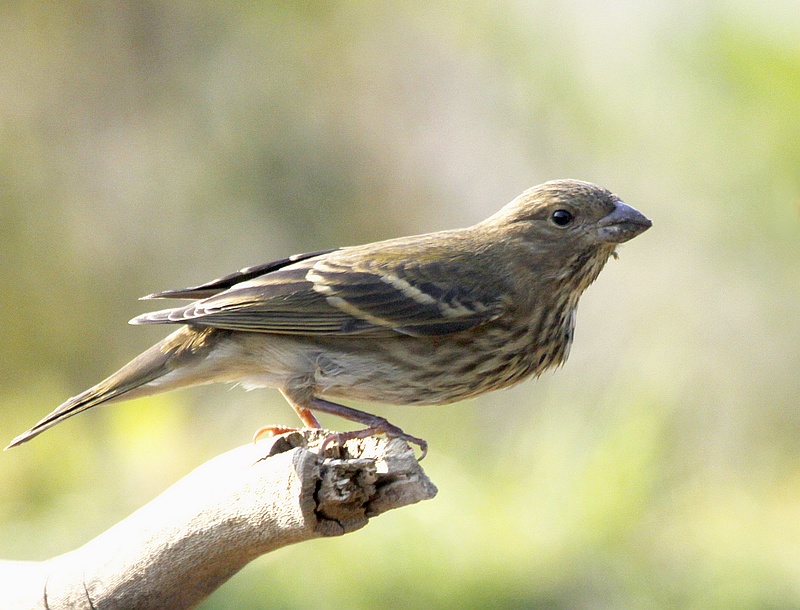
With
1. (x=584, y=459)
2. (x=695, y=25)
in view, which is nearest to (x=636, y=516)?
(x=584, y=459)

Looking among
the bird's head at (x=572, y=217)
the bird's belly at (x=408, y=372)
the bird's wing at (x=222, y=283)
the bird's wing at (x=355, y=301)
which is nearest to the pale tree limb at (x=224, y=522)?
the bird's belly at (x=408, y=372)

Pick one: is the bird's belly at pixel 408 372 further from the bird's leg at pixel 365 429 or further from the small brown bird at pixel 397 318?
the bird's leg at pixel 365 429

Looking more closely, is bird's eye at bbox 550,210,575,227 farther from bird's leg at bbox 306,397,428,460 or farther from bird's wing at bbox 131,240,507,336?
bird's leg at bbox 306,397,428,460

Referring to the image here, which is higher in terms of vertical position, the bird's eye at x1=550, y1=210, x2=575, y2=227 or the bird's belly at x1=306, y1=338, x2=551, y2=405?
the bird's eye at x1=550, y1=210, x2=575, y2=227

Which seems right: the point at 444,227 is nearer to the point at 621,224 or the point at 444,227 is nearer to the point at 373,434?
the point at 621,224

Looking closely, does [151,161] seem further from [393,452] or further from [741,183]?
[393,452]

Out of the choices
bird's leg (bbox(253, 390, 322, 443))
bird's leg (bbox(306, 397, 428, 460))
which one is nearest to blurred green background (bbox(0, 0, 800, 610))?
bird's leg (bbox(253, 390, 322, 443))
